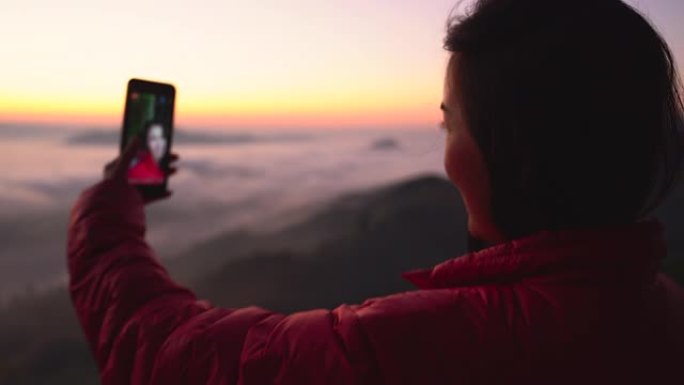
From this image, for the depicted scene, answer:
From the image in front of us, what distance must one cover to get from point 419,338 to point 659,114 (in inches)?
12.2

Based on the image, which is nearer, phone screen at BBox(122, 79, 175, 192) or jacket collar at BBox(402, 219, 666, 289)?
jacket collar at BBox(402, 219, 666, 289)

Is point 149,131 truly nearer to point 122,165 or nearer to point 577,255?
point 122,165

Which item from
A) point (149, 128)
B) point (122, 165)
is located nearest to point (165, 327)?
point (122, 165)

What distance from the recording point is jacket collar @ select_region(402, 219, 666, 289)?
509 mm

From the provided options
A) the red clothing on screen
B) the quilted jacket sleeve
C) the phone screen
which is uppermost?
the phone screen

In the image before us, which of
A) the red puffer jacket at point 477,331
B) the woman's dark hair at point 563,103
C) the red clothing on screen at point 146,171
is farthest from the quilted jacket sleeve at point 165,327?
the woman's dark hair at point 563,103

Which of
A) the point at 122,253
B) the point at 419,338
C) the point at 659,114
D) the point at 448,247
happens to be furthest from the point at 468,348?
the point at 448,247

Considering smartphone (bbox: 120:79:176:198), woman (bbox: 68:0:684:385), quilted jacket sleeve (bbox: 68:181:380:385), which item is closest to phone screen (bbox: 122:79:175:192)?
smartphone (bbox: 120:79:176:198)

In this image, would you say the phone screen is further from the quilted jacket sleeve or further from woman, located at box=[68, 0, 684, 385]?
woman, located at box=[68, 0, 684, 385]

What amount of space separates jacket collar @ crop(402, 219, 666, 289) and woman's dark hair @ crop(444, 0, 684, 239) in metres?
0.04

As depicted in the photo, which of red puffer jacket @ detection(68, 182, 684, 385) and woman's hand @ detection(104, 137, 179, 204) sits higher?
woman's hand @ detection(104, 137, 179, 204)

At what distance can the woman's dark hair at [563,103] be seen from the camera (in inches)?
20.7

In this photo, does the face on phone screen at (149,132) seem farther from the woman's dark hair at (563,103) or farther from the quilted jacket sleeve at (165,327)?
the woman's dark hair at (563,103)

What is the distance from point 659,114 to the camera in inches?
22.2
